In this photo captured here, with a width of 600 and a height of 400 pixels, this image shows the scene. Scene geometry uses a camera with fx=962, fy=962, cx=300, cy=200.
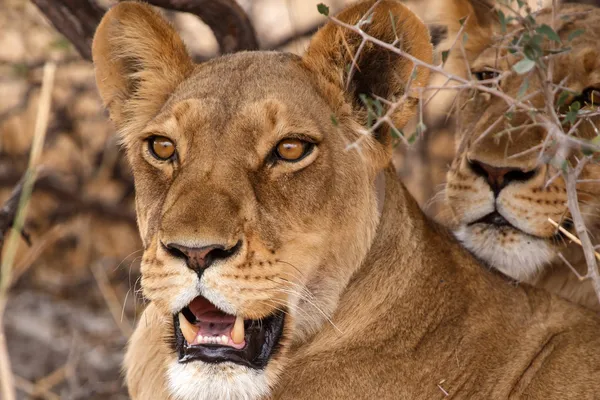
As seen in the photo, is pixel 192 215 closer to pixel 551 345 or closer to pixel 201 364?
pixel 201 364

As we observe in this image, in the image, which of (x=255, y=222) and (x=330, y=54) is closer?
(x=255, y=222)

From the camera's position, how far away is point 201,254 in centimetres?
240

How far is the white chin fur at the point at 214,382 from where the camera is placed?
250 centimetres

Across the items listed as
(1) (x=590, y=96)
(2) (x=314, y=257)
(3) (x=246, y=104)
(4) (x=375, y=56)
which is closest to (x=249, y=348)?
(2) (x=314, y=257)

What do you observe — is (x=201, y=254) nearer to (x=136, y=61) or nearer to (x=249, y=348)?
(x=249, y=348)

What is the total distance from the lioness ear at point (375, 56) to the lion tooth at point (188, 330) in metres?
0.78

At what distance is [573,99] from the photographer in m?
3.36

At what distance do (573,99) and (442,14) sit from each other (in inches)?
37.8

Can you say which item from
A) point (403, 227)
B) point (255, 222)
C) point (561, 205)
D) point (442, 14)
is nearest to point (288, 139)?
point (255, 222)

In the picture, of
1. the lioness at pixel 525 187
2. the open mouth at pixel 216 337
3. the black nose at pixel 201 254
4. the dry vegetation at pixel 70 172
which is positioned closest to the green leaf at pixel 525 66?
the lioness at pixel 525 187

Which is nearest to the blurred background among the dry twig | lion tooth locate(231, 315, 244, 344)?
the dry twig

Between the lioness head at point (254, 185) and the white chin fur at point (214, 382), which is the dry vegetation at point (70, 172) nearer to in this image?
the lioness head at point (254, 185)

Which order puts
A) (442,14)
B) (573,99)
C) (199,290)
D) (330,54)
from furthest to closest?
(442,14) < (573,99) < (330,54) < (199,290)

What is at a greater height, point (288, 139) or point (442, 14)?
point (288, 139)
